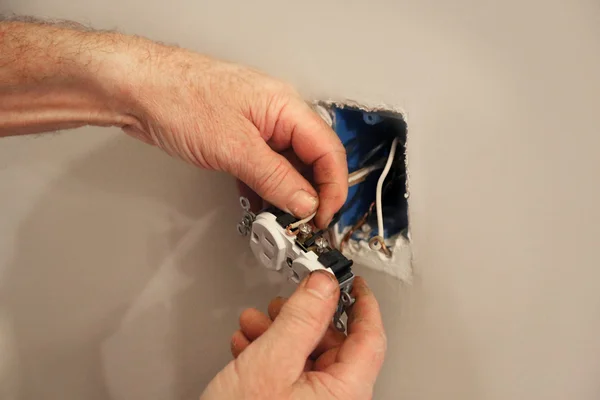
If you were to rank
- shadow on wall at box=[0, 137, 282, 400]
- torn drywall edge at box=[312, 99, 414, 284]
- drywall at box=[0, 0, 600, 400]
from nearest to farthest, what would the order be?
drywall at box=[0, 0, 600, 400] < torn drywall edge at box=[312, 99, 414, 284] < shadow on wall at box=[0, 137, 282, 400]

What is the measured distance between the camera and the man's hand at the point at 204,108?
494 millimetres

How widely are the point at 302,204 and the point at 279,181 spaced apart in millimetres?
36

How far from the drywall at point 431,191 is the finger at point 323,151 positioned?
3cm

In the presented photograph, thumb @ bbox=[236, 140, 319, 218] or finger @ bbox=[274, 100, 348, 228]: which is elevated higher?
finger @ bbox=[274, 100, 348, 228]

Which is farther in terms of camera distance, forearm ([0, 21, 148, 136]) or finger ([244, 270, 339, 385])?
forearm ([0, 21, 148, 136])

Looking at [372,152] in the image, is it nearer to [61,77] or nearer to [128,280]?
[61,77]

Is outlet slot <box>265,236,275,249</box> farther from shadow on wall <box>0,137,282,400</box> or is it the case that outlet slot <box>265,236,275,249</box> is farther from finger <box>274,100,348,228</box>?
shadow on wall <box>0,137,282,400</box>

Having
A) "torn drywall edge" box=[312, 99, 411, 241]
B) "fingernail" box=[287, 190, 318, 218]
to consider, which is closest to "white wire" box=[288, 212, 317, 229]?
"fingernail" box=[287, 190, 318, 218]

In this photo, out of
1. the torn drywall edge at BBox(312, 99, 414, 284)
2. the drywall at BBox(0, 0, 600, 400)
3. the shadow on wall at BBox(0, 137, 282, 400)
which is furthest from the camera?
the shadow on wall at BBox(0, 137, 282, 400)

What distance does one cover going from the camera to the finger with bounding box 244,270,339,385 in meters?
0.40

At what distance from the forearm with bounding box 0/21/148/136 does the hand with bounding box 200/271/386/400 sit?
0.32 meters

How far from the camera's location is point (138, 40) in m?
0.54

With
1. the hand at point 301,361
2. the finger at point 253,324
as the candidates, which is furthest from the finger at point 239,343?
the hand at point 301,361

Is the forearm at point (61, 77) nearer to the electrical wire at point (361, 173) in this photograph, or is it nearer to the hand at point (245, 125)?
the hand at point (245, 125)
